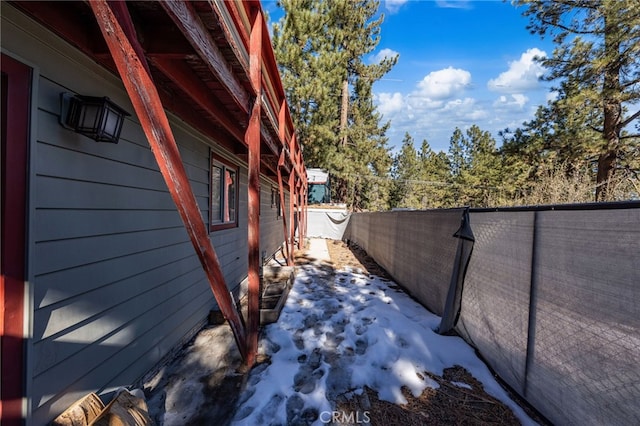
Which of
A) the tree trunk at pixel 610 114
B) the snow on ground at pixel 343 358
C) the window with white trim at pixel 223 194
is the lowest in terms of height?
the snow on ground at pixel 343 358

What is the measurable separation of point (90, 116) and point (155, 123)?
2.11 feet

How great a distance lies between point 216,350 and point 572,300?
2978 mm

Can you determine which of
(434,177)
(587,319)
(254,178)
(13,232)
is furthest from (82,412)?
(434,177)

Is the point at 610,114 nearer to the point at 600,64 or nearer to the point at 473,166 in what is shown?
the point at 600,64

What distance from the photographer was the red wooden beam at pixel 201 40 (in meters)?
1.42

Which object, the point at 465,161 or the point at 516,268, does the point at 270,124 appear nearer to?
the point at 516,268

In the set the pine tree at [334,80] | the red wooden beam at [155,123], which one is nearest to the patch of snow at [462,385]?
the red wooden beam at [155,123]

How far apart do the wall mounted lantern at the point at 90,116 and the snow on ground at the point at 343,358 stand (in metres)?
2.07

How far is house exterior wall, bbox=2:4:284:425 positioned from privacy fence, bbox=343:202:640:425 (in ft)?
9.51

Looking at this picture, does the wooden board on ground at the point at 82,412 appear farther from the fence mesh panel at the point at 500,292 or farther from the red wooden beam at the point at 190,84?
the fence mesh panel at the point at 500,292

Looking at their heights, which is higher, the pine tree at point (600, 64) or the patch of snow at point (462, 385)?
the pine tree at point (600, 64)

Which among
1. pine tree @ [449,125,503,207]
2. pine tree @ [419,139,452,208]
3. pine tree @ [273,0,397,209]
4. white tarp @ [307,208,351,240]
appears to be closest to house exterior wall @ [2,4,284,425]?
pine tree @ [273,0,397,209]

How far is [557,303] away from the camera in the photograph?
6.20 feet

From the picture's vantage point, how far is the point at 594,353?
1611 millimetres
